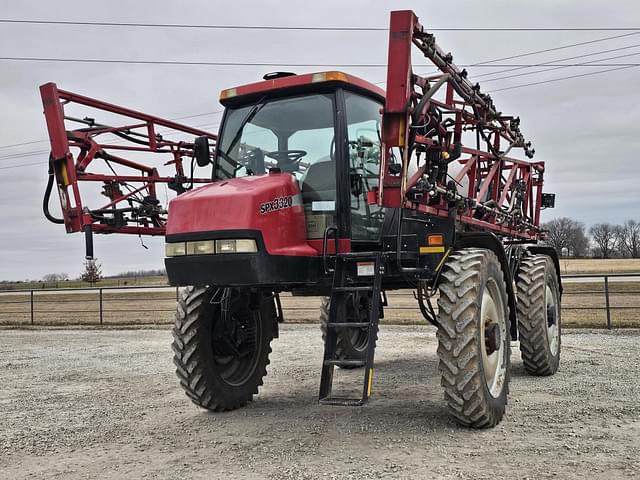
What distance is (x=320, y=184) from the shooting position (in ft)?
20.8

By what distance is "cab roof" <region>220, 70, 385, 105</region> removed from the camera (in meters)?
6.40

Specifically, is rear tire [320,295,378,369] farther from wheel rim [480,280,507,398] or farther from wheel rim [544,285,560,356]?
wheel rim [544,285,560,356]

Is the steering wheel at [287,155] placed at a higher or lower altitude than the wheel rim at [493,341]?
higher

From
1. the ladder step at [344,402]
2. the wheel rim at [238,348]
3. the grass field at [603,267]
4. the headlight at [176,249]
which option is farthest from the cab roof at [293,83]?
the grass field at [603,267]

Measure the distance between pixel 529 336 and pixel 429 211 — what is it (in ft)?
10.1

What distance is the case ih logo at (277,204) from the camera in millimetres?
5750

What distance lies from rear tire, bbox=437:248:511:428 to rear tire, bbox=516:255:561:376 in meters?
2.25

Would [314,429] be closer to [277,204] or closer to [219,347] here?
[219,347]

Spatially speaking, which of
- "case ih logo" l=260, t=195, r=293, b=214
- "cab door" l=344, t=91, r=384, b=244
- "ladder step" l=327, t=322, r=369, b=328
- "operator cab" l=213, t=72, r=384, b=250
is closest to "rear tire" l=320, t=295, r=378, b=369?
"cab door" l=344, t=91, r=384, b=244

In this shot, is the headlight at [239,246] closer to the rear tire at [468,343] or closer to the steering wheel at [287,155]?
the steering wheel at [287,155]

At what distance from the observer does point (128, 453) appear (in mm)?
5594

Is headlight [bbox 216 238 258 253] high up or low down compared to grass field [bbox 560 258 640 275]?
up

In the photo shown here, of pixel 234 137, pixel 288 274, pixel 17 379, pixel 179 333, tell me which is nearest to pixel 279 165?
pixel 234 137

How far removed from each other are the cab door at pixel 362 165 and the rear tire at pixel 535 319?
106 inches
